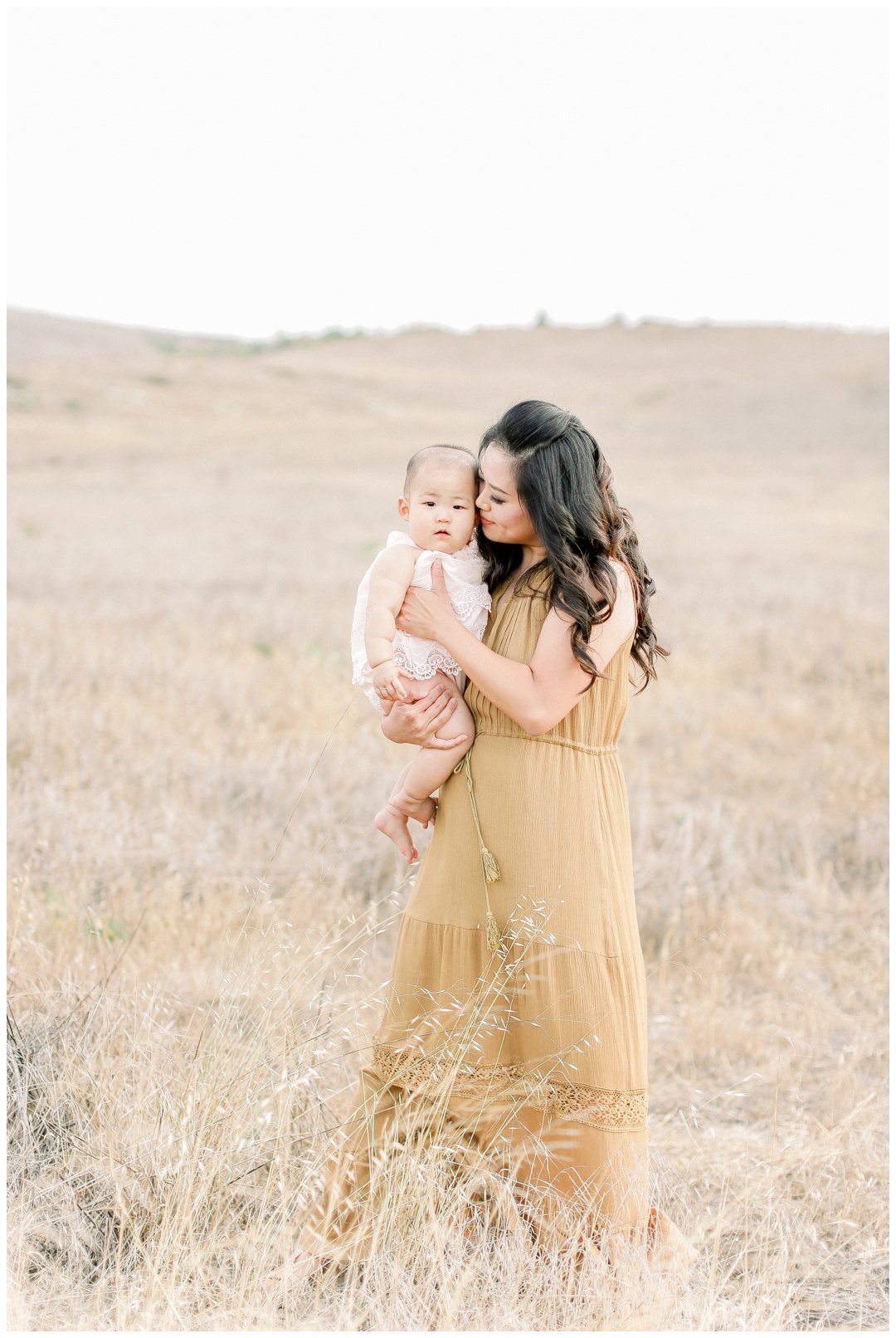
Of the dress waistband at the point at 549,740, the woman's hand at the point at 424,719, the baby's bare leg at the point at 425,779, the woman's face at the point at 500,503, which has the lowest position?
the baby's bare leg at the point at 425,779

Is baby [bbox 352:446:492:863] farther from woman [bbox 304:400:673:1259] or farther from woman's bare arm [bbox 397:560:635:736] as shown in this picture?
woman's bare arm [bbox 397:560:635:736]

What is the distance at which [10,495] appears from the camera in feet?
60.8

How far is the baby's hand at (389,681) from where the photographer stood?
8.59ft

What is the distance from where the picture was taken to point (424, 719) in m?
2.63

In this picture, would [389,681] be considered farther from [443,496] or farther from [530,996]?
[530,996]

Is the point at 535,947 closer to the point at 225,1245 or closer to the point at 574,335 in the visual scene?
the point at 225,1245

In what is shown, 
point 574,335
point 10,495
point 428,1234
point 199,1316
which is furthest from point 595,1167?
point 574,335

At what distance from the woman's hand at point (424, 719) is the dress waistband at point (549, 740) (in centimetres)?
7

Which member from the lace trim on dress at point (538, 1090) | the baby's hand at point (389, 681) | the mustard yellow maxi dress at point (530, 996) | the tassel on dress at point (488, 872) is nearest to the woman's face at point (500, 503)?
the mustard yellow maxi dress at point (530, 996)

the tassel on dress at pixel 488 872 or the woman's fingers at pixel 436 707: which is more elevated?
the woman's fingers at pixel 436 707

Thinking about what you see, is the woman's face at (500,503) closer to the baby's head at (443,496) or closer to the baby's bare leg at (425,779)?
the baby's head at (443,496)

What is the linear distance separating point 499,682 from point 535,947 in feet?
2.18

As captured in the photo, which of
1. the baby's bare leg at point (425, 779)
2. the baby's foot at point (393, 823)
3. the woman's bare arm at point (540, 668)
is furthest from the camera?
the baby's foot at point (393, 823)

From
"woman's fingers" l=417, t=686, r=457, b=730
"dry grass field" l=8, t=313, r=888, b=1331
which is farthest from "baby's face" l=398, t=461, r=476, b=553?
"dry grass field" l=8, t=313, r=888, b=1331
